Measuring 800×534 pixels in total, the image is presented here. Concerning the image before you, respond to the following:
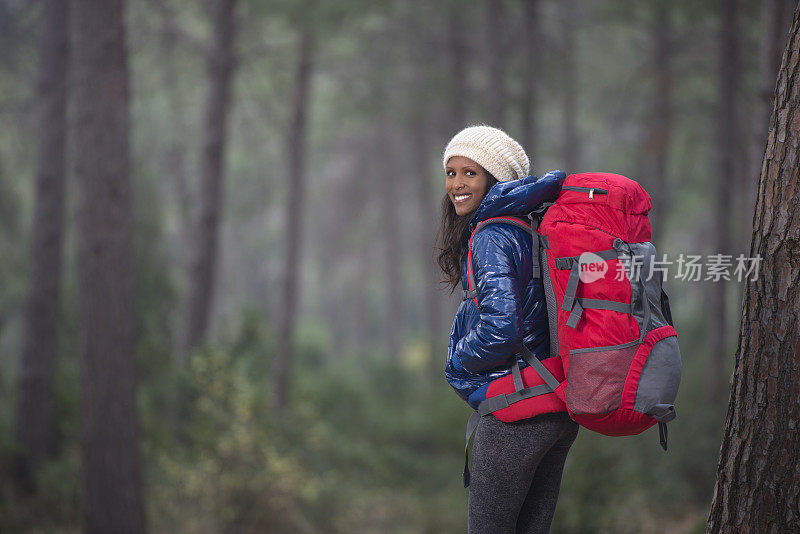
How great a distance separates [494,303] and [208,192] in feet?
28.8

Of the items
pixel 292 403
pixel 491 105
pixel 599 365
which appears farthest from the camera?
pixel 292 403

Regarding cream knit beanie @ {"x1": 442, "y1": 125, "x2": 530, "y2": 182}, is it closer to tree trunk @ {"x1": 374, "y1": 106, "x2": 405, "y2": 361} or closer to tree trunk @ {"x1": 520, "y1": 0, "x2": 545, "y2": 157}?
tree trunk @ {"x1": 520, "y1": 0, "x2": 545, "y2": 157}

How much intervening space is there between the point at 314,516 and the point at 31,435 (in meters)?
4.37

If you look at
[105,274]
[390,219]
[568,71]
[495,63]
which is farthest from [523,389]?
[390,219]

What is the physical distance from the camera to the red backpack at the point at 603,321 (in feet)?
7.73

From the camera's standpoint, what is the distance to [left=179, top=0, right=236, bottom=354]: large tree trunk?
10508 millimetres

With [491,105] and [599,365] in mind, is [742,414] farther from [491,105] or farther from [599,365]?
[491,105]

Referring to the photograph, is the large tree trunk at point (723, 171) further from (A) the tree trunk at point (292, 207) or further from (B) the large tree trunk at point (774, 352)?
(B) the large tree trunk at point (774, 352)

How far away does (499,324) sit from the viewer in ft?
8.11

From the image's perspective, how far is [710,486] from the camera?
8656 mm

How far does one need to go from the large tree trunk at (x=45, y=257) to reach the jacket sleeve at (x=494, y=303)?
29.4ft

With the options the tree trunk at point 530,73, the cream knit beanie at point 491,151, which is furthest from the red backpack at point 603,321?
the tree trunk at point 530,73

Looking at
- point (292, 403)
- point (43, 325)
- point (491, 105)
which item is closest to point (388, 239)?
point (292, 403)

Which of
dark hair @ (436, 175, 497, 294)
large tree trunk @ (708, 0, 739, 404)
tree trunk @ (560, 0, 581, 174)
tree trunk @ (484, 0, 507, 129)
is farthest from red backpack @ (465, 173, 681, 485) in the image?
tree trunk @ (560, 0, 581, 174)
